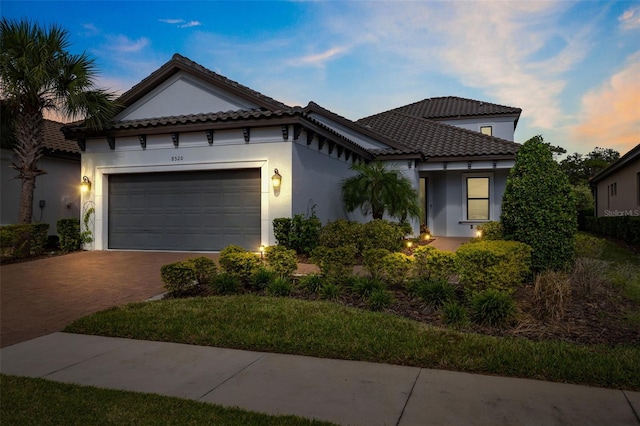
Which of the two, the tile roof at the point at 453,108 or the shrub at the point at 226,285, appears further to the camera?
the tile roof at the point at 453,108

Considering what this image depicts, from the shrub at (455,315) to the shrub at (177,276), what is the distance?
4633mm

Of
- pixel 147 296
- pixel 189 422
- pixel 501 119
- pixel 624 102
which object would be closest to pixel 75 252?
pixel 147 296

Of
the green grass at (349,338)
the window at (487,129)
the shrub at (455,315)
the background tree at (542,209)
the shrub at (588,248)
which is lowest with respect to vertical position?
the green grass at (349,338)

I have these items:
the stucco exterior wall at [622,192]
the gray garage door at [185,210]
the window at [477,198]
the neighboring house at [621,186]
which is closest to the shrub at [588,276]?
the gray garage door at [185,210]

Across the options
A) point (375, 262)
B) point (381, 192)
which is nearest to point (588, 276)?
point (375, 262)

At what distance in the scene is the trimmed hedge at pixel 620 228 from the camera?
47.4 ft

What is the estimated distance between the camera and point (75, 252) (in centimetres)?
1364

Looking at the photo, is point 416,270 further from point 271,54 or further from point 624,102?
point 624,102

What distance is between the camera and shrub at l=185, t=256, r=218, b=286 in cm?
813

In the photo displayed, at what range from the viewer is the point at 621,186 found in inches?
829

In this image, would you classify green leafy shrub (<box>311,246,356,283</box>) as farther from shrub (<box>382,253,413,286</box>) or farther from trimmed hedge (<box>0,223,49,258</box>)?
trimmed hedge (<box>0,223,49,258</box>)

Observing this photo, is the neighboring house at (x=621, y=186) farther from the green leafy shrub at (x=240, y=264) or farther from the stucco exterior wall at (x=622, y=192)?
the green leafy shrub at (x=240, y=264)

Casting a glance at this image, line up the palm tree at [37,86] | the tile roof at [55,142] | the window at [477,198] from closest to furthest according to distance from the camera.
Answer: the palm tree at [37,86]
the tile roof at [55,142]
the window at [477,198]

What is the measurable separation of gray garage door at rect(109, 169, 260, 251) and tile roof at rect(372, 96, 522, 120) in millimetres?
15761
